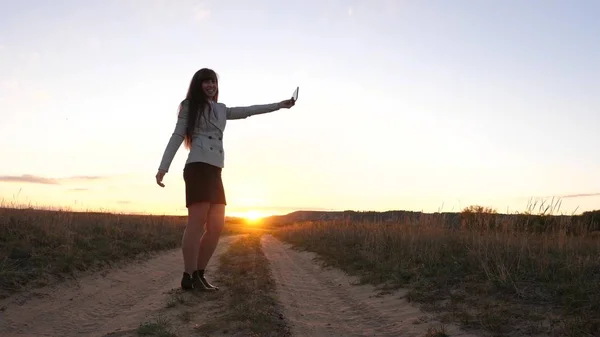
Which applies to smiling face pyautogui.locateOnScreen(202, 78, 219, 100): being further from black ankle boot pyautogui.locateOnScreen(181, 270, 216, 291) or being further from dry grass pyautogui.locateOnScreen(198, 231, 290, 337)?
dry grass pyautogui.locateOnScreen(198, 231, 290, 337)

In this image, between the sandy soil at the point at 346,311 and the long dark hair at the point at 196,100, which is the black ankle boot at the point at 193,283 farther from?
the long dark hair at the point at 196,100

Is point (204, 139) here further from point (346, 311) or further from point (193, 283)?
point (346, 311)

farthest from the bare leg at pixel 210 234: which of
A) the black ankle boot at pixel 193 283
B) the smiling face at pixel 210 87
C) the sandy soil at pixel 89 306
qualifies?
the smiling face at pixel 210 87

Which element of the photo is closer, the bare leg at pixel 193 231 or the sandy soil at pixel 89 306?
the sandy soil at pixel 89 306

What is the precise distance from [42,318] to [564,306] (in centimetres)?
486

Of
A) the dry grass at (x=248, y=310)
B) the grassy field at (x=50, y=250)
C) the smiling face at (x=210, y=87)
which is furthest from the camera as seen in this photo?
the grassy field at (x=50, y=250)

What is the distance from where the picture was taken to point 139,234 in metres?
11.8

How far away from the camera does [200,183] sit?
5066mm

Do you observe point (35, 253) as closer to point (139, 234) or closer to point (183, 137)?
point (183, 137)

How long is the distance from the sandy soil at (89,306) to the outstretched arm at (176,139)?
1488mm

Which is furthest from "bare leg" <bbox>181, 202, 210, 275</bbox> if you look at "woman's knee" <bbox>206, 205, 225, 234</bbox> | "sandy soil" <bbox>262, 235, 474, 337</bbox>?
"sandy soil" <bbox>262, 235, 474, 337</bbox>

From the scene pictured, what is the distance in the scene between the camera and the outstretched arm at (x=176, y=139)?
5055 millimetres

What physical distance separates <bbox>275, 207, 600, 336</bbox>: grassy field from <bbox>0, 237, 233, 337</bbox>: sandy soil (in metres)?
2.94

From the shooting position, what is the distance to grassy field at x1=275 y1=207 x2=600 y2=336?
12.8ft
